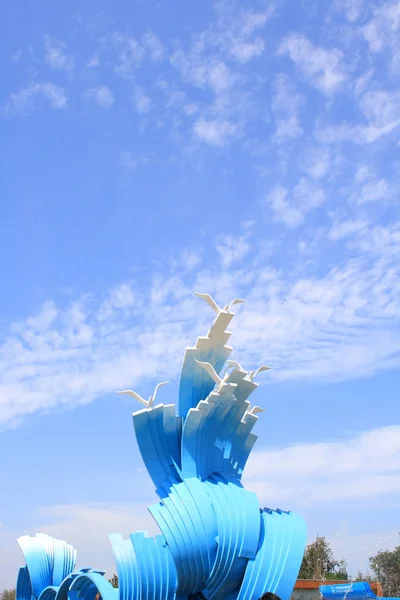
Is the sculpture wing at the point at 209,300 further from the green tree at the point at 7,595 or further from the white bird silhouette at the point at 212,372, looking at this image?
the green tree at the point at 7,595

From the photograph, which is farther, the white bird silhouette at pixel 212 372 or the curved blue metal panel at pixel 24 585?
the curved blue metal panel at pixel 24 585

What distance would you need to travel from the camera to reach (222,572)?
9.25 metres

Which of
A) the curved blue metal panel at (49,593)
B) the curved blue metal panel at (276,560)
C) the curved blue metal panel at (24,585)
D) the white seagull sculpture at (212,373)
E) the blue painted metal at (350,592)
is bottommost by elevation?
the blue painted metal at (350,592)

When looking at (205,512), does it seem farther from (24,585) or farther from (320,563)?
(320,563)

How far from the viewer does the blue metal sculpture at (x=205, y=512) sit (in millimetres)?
9234

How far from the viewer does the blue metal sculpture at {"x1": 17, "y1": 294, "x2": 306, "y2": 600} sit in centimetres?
923

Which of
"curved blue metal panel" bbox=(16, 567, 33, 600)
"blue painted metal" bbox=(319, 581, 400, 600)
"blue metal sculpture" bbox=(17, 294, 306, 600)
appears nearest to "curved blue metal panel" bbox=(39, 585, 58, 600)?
"blue metal sculpture" bbox=(17, 294, 306, 600)

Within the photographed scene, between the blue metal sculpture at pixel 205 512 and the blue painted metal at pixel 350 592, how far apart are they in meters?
8.97

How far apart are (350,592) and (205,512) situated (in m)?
10.8

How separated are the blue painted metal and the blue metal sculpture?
29.4ft

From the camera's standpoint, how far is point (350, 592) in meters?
17.8

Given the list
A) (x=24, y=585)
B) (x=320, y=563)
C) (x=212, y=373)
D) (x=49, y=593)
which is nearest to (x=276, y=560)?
(x=212, y=373)

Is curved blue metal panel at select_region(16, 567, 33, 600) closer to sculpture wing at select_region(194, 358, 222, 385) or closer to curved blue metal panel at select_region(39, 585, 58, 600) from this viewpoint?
curved blue metal panel at select_region(39, 585, 58, 600)

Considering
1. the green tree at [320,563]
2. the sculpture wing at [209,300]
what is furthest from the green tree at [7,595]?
the sculpture wing at [209,300]
